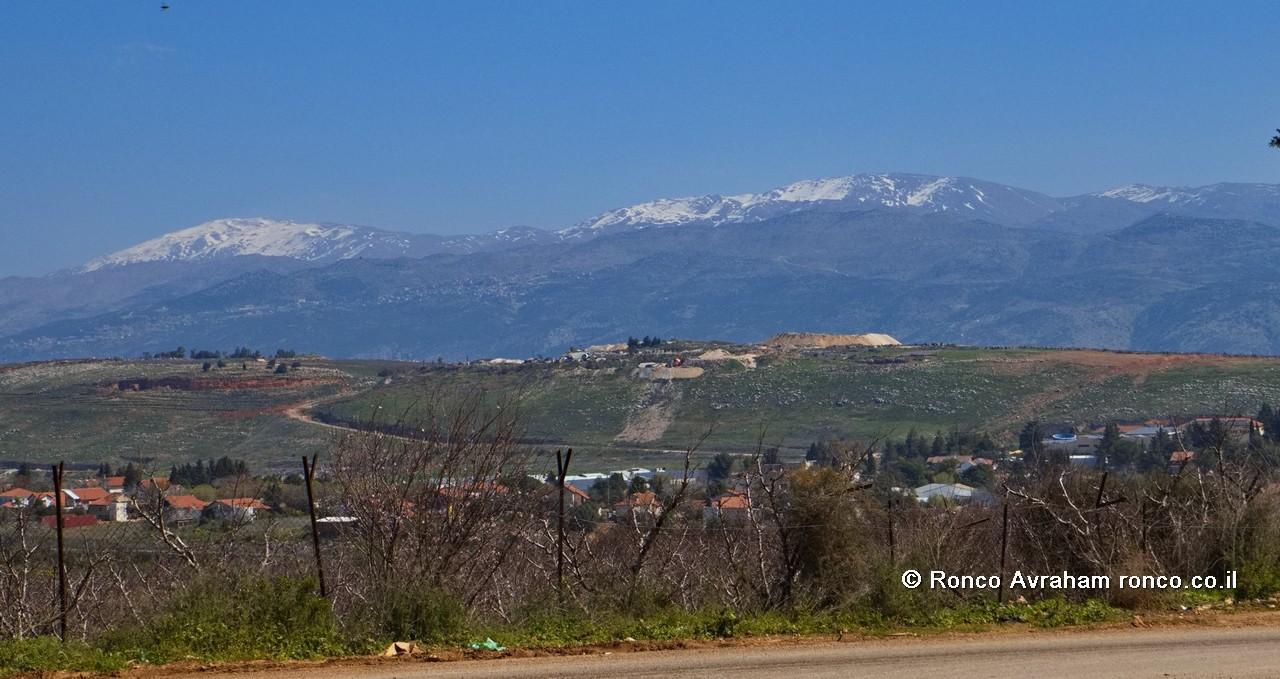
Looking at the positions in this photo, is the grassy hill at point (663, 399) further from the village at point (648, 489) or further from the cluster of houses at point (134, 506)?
the cluster of houses at point (134, 506)

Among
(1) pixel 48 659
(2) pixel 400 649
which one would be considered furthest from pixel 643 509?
(1) pixel 48 659

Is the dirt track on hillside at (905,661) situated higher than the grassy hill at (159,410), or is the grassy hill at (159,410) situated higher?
the dirt track on hillside at (905,661)

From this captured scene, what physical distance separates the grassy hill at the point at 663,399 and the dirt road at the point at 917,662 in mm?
64345

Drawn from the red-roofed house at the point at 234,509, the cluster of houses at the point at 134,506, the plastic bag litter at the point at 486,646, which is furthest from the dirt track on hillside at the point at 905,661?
the red-roofed house at the point at 234,509

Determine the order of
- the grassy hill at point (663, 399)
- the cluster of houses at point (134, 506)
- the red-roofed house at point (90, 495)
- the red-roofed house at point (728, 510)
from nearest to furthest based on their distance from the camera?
the cluster of houses at point (134, 506)
the red-roofed house at point (728, 510)
the red-roofed house at point (90, 495)
the grassy hill at point (663, 399)

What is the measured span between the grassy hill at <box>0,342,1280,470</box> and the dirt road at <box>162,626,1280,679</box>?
64.3m

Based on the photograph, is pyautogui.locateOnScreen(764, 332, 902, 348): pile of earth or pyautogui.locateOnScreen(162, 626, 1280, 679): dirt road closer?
pyautogui.locateOnScreen(162, 626, 1280, 679): dirt road

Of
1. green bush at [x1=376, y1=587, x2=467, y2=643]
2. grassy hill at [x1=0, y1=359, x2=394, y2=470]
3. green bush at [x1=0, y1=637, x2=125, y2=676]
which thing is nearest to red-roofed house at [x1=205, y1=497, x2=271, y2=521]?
green bush at [x1=376, y1=587, x2=467, y2=643]

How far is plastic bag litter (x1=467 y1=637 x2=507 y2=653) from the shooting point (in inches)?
594

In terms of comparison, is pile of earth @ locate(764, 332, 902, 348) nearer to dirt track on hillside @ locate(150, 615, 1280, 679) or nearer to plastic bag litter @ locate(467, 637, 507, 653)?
dirt track on hillside @ locate(150, 615, 1280, 679)

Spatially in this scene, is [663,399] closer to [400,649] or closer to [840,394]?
[840,394]

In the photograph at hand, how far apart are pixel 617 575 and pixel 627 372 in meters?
103

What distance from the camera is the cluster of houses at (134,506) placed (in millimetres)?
20469

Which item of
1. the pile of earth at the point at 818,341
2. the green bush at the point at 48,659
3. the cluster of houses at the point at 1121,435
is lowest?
the cluster of houses at the point at 1121,435
